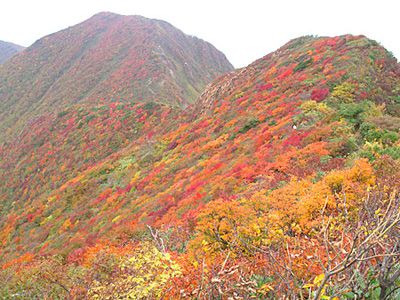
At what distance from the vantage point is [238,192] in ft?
45.2

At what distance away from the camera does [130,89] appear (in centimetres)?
6619

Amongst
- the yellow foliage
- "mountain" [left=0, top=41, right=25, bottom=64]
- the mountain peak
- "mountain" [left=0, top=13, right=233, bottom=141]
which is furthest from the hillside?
"mountain" [left=0, top=41, right=25, bottom=64]

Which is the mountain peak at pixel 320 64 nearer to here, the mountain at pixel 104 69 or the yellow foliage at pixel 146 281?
the yellow foliage at pixel 146 281

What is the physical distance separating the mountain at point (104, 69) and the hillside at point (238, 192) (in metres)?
25.6

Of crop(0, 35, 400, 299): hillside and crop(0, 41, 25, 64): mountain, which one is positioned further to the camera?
crop(0, 41, 25, 64): mountain

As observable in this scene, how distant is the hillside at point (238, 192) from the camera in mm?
4641

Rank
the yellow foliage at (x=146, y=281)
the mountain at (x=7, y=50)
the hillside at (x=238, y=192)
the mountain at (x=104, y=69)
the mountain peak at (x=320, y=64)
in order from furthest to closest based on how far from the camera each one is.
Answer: the mountain at (x=7, y=50) < the mountain at (x=104, y=69) < the mountain peak at (x=320, y=64) < the yellow foliage at (x=146, y=281) < the hillside at (x=238, y=192)

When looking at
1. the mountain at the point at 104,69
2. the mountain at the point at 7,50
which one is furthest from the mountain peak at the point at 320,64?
the mountain at the point at 7,50

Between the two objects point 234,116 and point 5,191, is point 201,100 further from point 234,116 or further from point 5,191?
point 5,191

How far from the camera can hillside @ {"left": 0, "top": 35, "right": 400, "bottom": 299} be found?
464cm

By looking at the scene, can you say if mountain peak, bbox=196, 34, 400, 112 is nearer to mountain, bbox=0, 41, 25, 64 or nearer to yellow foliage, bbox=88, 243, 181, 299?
yellow foliage, bbox=88, 243, 181, 299

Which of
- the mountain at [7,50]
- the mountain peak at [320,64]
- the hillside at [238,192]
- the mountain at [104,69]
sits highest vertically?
the mountain at [7,50]

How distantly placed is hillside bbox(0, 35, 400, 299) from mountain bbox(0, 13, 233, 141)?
2562cm

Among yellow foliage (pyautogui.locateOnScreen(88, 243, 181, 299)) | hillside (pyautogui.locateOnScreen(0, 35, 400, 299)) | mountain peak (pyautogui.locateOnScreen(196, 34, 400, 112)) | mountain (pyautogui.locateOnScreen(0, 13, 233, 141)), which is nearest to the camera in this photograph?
hillside (pyautogui.locateOnScreen(0, 35, 400, 299))
